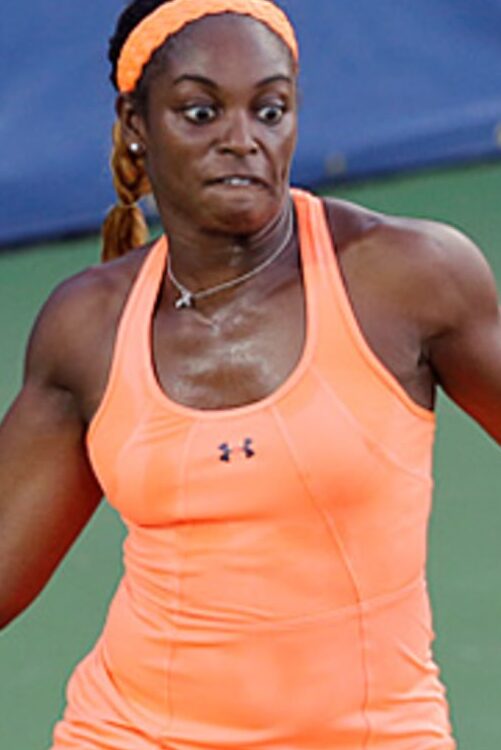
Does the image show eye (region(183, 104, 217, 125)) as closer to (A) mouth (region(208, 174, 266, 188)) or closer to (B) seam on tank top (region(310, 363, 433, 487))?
(A) mouth (region(208, 174, 266, 188))

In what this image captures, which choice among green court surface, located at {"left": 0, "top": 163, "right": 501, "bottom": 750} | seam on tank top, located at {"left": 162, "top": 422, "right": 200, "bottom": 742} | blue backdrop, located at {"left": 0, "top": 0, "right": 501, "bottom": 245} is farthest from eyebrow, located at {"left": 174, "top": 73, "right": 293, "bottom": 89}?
blue backdrop, located at {"left": 0, "top": 0, "right": 501, "bottom": 245}

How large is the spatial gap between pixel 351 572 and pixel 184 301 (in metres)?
0.32

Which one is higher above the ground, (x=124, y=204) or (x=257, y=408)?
(x=124, y=204)

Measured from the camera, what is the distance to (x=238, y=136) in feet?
6.42

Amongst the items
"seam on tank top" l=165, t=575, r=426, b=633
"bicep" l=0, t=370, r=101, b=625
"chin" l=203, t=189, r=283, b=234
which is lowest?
"seam on tank top" l=165, t=575, r=426, b=633

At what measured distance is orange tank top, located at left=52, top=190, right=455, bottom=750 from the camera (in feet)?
6.49

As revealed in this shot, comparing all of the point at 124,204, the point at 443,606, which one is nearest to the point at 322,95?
the point at 443,606

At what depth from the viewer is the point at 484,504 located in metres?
3.53

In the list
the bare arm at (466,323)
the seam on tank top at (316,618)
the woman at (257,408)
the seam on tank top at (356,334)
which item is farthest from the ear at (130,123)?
the seam on tank top at (316,618)

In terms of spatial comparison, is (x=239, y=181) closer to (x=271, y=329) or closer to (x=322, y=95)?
(x=271, y=329)

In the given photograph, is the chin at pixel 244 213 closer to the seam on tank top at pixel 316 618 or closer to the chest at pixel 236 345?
the chest at pixel 236 345

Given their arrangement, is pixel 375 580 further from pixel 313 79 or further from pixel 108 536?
pixel 313 79

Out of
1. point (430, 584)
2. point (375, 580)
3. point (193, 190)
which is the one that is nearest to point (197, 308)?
point (193, 190)

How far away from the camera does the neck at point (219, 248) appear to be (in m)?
2.04
